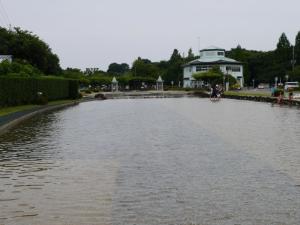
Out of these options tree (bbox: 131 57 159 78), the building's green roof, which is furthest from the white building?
tree (bbox: 131 57 159 78)

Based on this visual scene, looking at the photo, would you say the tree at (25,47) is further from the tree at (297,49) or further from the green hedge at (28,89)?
the tree at (297,49)

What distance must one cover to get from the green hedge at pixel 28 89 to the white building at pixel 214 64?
3078 inches

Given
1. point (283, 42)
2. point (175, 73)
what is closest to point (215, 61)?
point (283, 42)

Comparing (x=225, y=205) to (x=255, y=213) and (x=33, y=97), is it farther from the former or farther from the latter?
(x=33, y=97)

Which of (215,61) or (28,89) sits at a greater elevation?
(215,61)

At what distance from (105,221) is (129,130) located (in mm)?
15389

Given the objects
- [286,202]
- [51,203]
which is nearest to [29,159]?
[51,203]

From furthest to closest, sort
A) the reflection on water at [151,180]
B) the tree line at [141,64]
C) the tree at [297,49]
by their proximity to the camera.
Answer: the tree at [297,49]
the tree line at [141,64]
the reflection on water at [151,180]

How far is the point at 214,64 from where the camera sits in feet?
454

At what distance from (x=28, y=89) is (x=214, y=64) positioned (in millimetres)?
97191

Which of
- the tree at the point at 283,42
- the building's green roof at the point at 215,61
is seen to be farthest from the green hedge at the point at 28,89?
the tree at the point at 283,42

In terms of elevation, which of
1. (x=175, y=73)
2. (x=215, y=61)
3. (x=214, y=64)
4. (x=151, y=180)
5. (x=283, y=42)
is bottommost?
(x=151, y=180)

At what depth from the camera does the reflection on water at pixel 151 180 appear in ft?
26.1

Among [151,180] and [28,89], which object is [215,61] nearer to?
[28,89]
